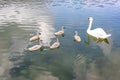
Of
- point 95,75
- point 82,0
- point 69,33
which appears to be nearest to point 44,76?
point 95,75

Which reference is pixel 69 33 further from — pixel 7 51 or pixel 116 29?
pixel 7 51

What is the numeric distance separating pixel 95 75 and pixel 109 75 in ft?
3.69

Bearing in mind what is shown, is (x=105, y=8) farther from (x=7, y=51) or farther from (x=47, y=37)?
(x=7, y=51)

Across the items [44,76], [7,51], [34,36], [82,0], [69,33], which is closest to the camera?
[44,76]

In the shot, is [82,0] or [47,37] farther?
[82,0]

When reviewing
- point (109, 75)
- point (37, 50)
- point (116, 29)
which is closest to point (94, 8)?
point (116, 29)

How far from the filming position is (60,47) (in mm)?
27531

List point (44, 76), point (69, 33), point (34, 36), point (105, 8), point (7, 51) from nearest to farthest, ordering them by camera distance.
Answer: point (44, 76) → point (7, 51) → point (34, 36) → point (69, 33) → point (105, 8)

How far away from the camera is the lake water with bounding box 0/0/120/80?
73.6 feet

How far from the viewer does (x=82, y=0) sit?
5319 cm

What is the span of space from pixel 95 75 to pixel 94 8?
83.1 feet

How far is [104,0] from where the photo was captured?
5412 cm

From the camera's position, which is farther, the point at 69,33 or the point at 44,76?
the point at 69,33

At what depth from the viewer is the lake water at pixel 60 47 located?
22438mm
